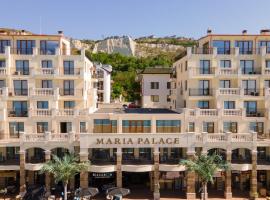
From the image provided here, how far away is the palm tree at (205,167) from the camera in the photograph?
118 feet

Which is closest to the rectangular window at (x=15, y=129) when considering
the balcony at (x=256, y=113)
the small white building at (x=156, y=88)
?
the small white building at (x=156, y=88)

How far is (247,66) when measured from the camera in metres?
46.1

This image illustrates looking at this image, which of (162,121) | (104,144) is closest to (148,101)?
(162,121)

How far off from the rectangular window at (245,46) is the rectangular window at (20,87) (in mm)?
31136

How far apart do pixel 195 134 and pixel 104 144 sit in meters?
11.9

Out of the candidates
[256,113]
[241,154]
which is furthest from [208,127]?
[256,113]

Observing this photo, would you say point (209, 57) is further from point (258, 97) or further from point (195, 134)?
point (195, 134)

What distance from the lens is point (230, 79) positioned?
45656mm

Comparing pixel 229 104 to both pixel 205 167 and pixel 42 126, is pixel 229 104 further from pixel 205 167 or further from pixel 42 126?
pixel 42 126

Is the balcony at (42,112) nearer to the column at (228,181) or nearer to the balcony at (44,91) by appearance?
the balcony at (44,91)

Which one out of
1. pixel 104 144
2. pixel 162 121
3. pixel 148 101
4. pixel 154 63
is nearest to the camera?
pixel 104 144

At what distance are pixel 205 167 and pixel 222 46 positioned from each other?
19.3m

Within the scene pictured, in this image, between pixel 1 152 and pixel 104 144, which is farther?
pixel 1 152

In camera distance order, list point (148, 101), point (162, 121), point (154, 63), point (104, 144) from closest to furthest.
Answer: point (104, 144), point (162, 121), point (148, 101), point (154, 63)
